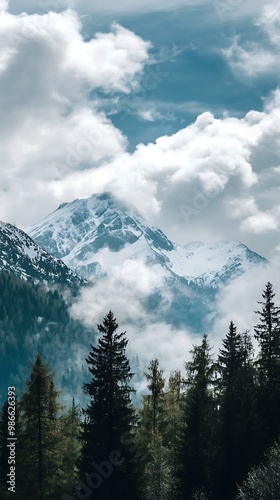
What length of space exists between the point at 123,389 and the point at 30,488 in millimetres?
17144

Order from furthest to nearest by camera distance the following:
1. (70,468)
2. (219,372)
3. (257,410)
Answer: (70,468)
(219,372)
(257,410)

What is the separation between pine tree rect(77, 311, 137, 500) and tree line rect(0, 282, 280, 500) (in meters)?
0.07

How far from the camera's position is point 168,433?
213 feet

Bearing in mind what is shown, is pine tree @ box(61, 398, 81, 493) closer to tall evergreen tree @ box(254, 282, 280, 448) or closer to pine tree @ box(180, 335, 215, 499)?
pine tree @ box(180, 335, 215, 499)

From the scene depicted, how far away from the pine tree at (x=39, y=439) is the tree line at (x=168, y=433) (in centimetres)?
9

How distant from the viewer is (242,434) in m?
51.0

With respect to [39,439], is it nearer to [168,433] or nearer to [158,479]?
[158,479]

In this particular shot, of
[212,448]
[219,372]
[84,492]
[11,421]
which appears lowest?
[84,492]

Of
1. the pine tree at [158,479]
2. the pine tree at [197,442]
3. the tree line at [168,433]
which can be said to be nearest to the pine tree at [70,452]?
the tree line at [168,433]

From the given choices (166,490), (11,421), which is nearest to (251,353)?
(166,490)

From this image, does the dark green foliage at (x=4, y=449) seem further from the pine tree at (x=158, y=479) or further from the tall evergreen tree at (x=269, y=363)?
the tall evergreen tree at (x=269, y=363)

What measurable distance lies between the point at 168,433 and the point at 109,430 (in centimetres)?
1925

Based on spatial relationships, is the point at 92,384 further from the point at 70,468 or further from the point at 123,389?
the point at 70,468

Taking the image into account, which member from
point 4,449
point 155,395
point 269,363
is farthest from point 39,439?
point 269,363
